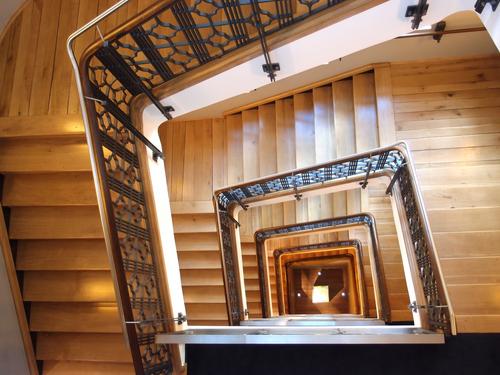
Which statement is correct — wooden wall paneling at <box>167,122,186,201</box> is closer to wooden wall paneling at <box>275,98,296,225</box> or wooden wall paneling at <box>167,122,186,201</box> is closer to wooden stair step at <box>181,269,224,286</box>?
wooden stair step at <box>181,269,224,286</box>

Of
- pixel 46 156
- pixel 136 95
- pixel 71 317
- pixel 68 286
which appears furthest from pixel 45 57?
pixel 71 317

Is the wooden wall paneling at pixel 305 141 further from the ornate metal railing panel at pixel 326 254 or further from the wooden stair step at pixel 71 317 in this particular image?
the wooden stair step at pixel 71 317

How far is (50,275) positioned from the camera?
3330 mm

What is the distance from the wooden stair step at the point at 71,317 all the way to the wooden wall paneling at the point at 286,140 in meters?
3.08

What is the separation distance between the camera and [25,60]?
3162mm

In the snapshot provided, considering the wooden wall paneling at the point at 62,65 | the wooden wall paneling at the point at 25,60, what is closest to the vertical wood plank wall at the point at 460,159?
the wooden wall paneling at the point at 62,65

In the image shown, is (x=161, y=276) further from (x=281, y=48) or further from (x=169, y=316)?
(x=281, y=48)

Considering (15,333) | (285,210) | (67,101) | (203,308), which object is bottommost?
(203,308)

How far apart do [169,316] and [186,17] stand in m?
1.88

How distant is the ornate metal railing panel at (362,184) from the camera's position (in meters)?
2.42

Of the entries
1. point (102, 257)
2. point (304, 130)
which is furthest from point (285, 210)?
point (102, 257)

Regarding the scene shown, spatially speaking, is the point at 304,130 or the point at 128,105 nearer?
the point at 128,105

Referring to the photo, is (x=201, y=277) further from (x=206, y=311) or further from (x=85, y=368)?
(x=85, y=368)

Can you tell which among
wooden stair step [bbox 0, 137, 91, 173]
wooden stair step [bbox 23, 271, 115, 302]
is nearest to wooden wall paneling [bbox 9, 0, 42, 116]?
wooden stair step [bbox 0, 137, 91, 173]
